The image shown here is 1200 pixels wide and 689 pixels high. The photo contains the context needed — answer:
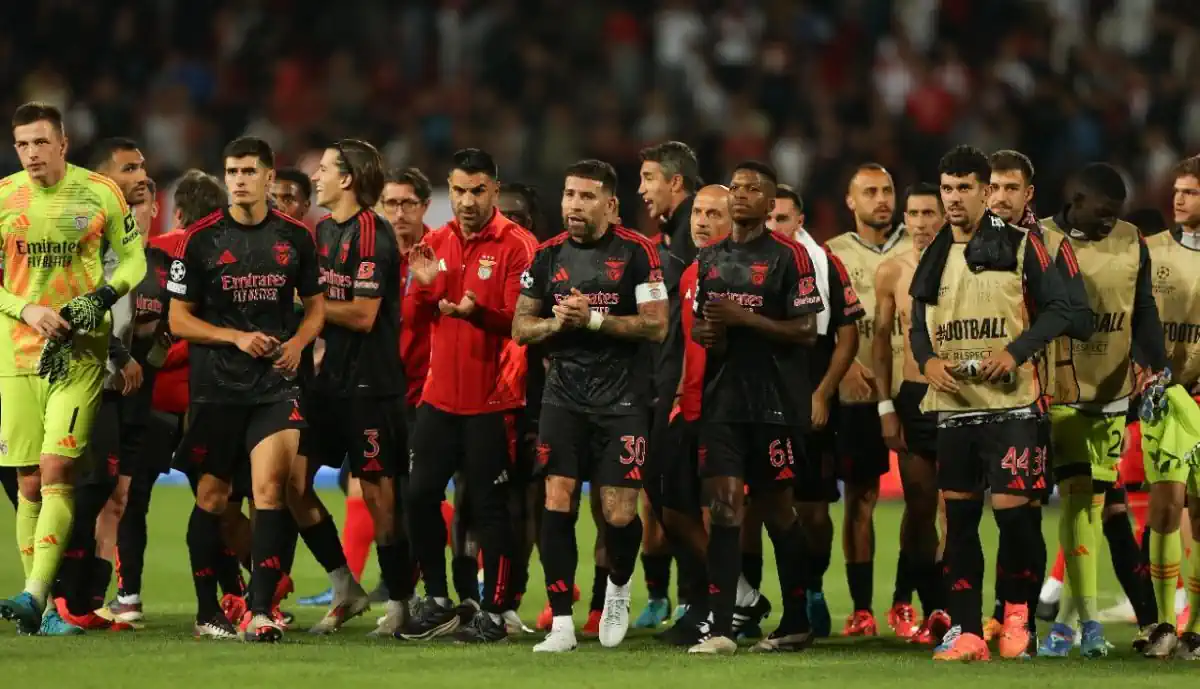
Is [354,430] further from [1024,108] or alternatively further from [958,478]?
[1024,108]

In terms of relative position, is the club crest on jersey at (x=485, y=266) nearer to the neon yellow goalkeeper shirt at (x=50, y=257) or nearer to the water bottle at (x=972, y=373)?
the neon yellow goalkeeper shirt at (x=50, y=257)

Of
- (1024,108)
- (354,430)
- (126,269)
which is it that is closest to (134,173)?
(126,269)

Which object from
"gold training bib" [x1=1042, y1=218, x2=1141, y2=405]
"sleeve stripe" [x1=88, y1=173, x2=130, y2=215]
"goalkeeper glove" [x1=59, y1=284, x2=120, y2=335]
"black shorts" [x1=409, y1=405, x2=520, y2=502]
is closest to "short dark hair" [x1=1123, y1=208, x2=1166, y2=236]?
"gold training bib" [x1=1042, y1=218, x2=1141, y2=405]

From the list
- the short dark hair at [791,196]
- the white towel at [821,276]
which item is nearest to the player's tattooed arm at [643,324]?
the white towel at [821,276]

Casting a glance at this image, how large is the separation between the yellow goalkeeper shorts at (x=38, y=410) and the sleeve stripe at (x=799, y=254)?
3531mm

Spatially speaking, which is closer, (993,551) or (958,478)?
(958,478)

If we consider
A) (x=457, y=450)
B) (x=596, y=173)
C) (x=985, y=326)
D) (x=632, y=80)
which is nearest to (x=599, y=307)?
(x=596, y=173)

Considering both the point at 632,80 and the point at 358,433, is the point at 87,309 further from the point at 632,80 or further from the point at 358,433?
the point at 632,80

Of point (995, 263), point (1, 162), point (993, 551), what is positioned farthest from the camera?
point (1, 162)

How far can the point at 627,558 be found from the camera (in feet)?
32.4

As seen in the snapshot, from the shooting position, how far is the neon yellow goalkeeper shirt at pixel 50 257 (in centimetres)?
1012

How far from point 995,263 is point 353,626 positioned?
4.02m

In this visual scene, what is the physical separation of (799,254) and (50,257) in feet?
12.3

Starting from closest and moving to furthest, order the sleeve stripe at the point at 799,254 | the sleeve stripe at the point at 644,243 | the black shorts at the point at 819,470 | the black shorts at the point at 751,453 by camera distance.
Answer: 1. the black shorts at the point at 751,453
2. the sleeve stripe at the point at 799,254
3. the sleeve stripe at the point at 644,243
4. the black shorts at the point at 819,470
